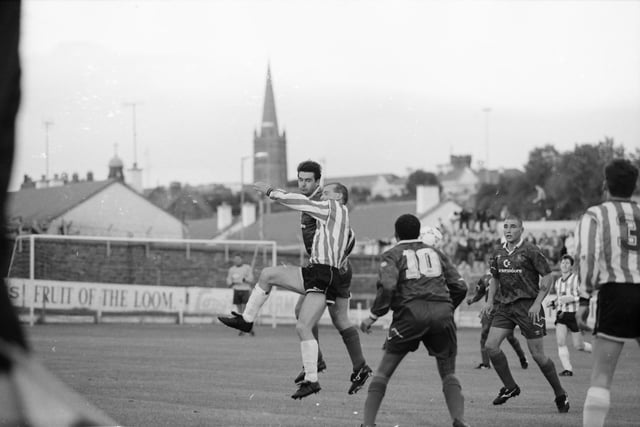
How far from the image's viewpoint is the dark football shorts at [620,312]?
830 cm

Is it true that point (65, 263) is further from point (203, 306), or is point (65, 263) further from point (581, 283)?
point (581, 283)

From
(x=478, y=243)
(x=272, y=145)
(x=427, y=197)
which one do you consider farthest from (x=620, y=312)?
(x=427, y=197)

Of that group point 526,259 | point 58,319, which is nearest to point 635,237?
Answer: point 526,259

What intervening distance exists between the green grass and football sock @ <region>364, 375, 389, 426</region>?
132 centimetres

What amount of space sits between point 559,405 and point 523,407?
70 centimetres

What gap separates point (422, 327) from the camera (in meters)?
9.62

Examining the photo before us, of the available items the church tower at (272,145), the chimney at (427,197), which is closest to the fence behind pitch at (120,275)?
the church tower at (272,145)

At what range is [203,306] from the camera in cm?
4175

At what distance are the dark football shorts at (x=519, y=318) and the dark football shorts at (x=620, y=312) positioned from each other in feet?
18.3

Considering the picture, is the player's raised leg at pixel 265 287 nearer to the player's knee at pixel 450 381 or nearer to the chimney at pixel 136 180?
the player's knee at pixel 450 381

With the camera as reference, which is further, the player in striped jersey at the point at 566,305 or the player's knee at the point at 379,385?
the player in striped jersey at the point at 566,305

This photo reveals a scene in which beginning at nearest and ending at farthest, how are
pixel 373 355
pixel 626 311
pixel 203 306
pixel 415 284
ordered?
pixel 626 311
pixel 415 284
pixel 373 355
pixel 203 306

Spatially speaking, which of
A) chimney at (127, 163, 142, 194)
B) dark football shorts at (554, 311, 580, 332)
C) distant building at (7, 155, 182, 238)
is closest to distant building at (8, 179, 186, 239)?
distant building at (7, 155, 182, 238)

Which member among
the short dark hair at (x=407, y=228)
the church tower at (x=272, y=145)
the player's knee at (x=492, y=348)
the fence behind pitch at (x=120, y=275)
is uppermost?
the church tower at (x=272, y=145)
